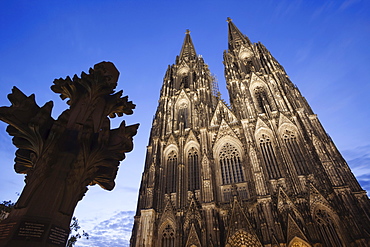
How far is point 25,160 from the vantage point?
4387 millimetres

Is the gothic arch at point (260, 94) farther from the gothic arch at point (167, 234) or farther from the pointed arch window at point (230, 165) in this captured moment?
the gothic arch at point (167, 234)

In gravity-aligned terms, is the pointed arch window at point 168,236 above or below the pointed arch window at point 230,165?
below

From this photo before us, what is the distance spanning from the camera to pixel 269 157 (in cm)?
1816

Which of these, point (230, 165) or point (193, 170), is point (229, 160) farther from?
point (193, 170)

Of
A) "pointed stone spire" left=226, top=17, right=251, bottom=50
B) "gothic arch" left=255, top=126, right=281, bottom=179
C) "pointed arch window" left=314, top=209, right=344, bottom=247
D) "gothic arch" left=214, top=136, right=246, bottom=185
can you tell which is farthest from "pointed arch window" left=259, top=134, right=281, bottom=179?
"pointed stone spire" left=226, top=17, right=251, bottom=50

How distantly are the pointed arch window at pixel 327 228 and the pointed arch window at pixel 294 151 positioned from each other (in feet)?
10.2

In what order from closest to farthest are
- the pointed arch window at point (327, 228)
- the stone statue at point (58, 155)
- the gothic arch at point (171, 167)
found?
the stone statue at point (58, 155), the pointed arch window at point (327, 228), the gothic arch at point (171, 167)

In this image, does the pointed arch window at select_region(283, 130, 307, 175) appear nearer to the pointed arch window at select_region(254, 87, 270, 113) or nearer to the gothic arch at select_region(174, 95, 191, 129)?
the pointed arch window at select_region(254, 87, 270, 113)

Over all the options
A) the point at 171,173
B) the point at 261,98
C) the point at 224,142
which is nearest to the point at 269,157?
the point at 224,142

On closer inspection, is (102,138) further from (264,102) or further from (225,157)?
(264,102)

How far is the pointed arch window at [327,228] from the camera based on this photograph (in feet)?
43.0

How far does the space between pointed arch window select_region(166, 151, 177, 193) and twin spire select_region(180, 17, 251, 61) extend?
17.4 m

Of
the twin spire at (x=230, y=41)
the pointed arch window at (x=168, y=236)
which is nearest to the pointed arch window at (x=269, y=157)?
the pointed arch window at (x=168, y=236)

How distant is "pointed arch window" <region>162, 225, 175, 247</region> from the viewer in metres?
15.6
